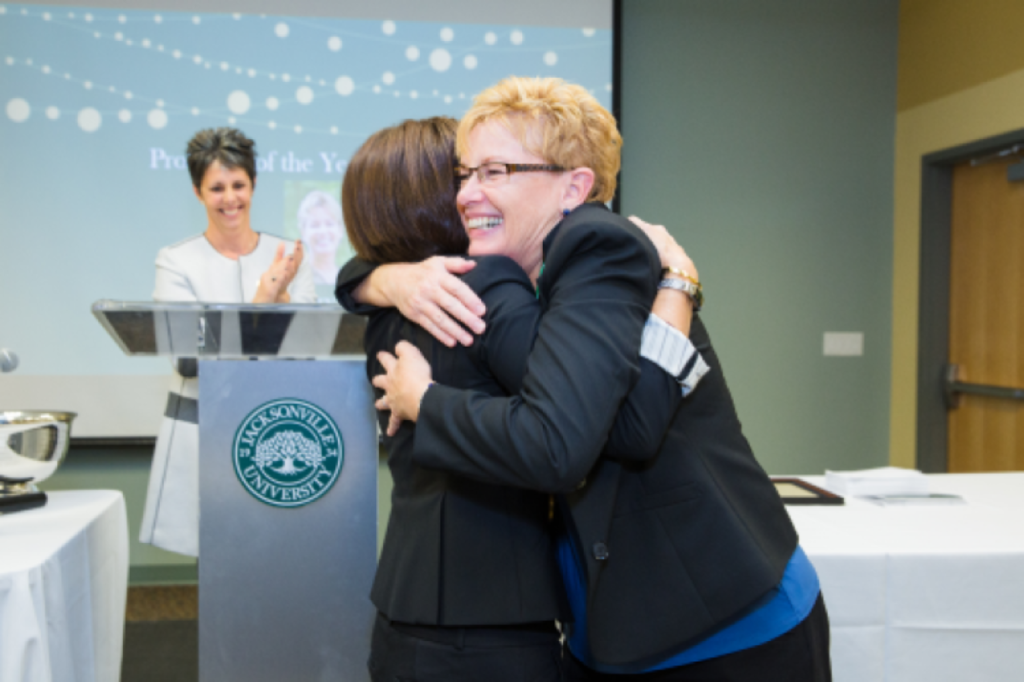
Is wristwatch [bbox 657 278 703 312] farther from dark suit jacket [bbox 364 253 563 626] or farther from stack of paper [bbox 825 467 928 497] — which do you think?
stack of paper [bbox 825 467 928 497]

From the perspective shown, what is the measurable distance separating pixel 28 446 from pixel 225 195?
1.62 m

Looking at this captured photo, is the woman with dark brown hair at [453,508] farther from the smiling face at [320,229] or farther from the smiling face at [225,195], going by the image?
the smiling face at [320,229]

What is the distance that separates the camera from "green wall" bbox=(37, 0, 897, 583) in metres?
3.84

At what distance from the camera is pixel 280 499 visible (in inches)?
51.1

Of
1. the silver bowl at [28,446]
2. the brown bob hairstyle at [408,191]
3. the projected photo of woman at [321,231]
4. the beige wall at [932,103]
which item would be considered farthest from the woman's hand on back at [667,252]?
the beige wall at [932,103]

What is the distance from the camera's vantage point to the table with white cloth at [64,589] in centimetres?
123

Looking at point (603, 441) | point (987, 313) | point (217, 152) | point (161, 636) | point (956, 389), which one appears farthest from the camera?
point (956, 389)

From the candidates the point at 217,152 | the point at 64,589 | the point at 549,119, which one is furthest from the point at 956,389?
the point at 64,589

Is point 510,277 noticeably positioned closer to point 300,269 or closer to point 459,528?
point 459,528

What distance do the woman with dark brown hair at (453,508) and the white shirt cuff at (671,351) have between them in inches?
0.5

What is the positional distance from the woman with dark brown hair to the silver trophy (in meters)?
1.02

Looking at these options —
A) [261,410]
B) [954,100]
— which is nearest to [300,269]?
[261,410]

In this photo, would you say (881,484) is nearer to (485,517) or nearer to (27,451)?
(485,517)

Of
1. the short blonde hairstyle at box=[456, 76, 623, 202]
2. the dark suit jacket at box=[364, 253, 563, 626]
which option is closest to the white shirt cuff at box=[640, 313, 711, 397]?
the dark suit jacket at box=[364, 253, 563, 626]
